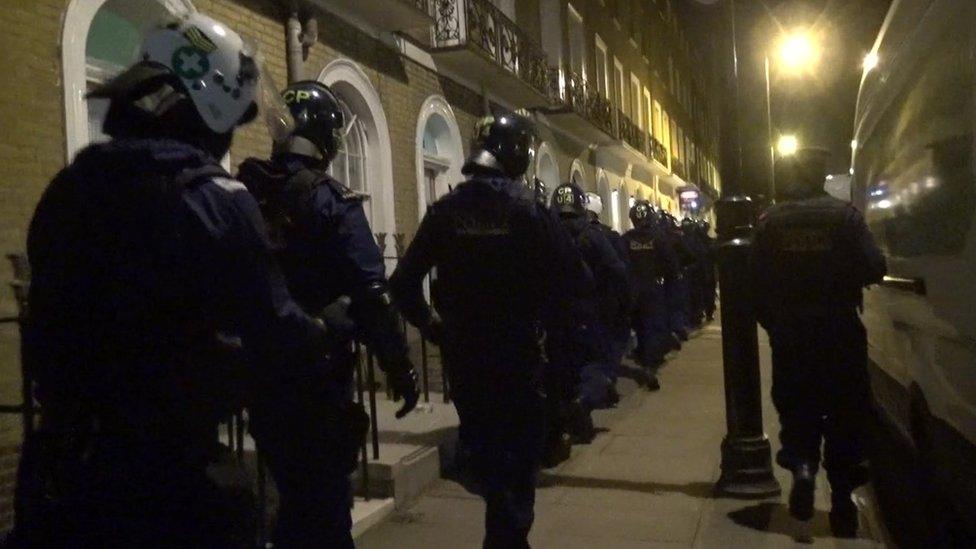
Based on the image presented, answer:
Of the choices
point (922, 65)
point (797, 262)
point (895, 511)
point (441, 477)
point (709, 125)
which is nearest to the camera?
point (922, 65)

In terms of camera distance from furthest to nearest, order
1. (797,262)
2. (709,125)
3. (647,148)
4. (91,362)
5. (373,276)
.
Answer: (709,125), (647,148), (797,262), (373,276), (91,362)

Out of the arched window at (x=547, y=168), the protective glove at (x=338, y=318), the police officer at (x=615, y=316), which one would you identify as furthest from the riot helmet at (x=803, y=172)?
the arched window at (x=547, y=168)

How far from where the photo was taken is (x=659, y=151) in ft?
107

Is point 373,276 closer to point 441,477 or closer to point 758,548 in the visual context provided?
point 758,548

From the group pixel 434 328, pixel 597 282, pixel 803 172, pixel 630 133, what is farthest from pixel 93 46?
pixel 630 133


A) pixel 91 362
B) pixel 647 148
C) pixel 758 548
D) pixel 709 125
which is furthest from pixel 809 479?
pixel 709 125

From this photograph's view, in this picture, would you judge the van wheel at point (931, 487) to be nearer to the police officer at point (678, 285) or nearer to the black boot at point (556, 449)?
the black boot at point (556, 449)

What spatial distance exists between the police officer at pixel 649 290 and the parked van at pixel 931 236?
16.3ft

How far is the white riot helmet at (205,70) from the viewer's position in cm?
221

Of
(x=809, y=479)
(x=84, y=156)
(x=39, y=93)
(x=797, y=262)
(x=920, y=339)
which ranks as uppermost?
(x=39, y=93)

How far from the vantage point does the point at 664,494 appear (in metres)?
5.54

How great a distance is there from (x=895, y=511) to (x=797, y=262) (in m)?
1.73

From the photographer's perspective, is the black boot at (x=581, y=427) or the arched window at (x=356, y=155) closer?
the black boot at (x=581, y=427)

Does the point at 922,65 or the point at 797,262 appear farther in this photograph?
the point at 797,262
